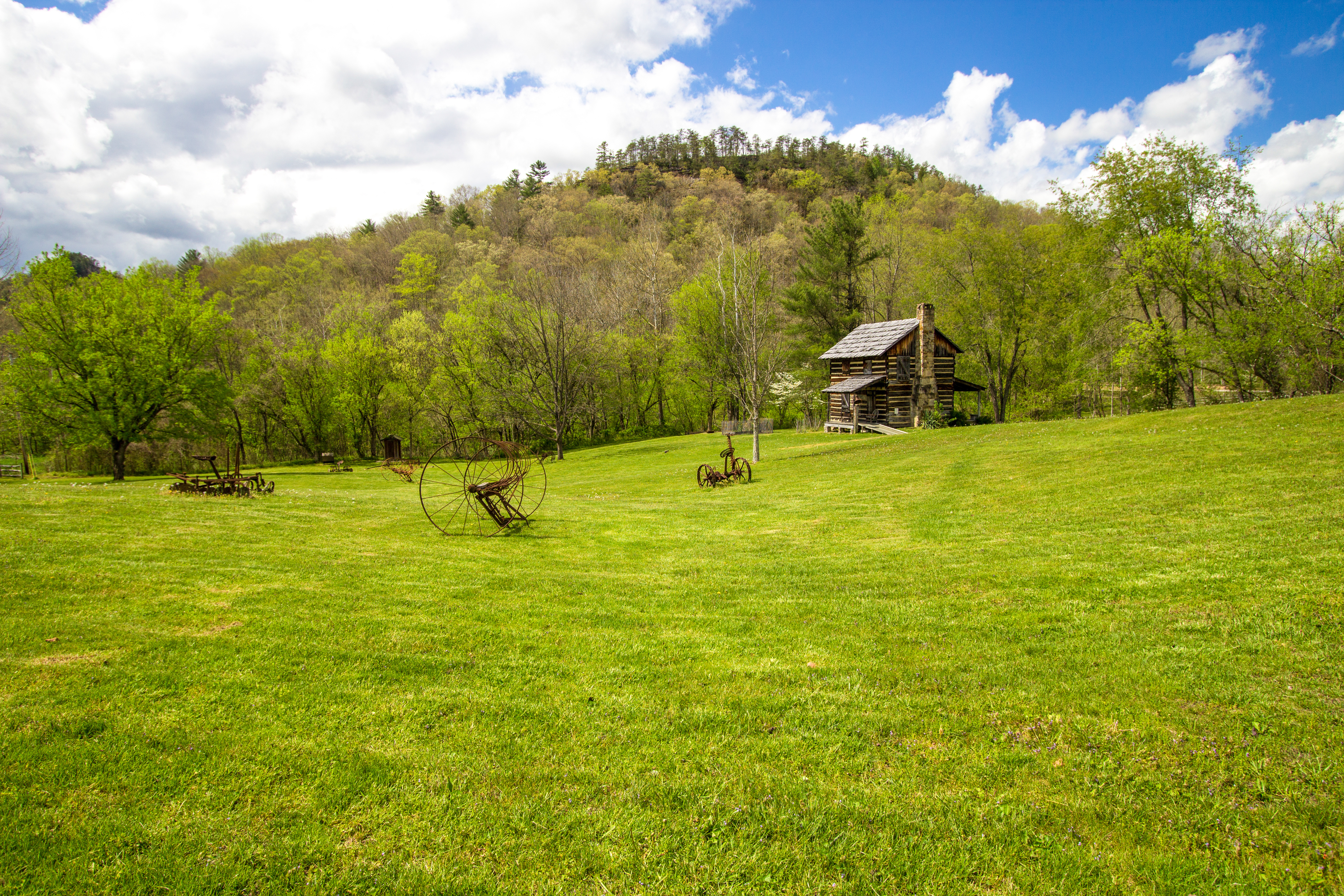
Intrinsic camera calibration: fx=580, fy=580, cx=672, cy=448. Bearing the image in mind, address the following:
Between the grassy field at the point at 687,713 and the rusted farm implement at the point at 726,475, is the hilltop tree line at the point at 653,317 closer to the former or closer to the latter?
the rusted farm implement at the point at 726,475

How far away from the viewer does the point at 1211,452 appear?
13.3 meters

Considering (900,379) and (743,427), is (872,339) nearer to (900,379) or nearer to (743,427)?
(900,379)

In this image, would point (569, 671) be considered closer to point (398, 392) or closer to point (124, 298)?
point (124, 298)

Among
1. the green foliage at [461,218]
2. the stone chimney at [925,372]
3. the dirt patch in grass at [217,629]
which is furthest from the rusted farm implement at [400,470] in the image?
the green foliage at [461,218]

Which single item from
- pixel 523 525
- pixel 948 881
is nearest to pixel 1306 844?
pixel 948 881

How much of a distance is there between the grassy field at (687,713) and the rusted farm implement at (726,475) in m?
11.9

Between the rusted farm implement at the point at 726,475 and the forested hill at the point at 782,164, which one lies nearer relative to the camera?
the rusted farm implement at the point at 726,475

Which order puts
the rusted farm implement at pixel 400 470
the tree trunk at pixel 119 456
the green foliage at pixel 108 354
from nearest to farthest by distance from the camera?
1. the green foliage at pixel 108 354
2. the rusted farm implement at pixel 400 470
3. the tree trunk at pixel 119 456

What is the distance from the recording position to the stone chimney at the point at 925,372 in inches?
1355

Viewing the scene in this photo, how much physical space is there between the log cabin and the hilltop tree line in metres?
6.02

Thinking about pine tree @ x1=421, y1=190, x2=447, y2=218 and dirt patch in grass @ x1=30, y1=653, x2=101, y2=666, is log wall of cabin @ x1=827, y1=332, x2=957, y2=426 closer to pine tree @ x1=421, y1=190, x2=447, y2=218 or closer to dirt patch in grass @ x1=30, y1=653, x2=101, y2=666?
dirt patch in grass @ x1=30, y1=653, x2=101, y2=666

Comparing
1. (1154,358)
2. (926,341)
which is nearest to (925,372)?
(926,341)

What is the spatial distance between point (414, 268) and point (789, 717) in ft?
220

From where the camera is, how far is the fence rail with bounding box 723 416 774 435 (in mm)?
41156
